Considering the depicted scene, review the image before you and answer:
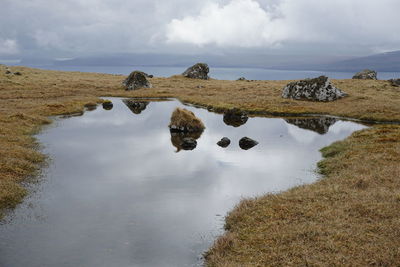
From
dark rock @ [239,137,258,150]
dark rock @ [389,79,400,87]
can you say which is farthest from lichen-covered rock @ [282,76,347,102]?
dark rock @ [239,137,258,150]

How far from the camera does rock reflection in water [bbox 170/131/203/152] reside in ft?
119

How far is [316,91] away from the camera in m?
70.8

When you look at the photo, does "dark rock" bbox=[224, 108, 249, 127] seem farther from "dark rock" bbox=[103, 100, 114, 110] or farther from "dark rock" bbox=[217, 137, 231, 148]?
"dark rock" bbox=[103, 100, 114, 110]

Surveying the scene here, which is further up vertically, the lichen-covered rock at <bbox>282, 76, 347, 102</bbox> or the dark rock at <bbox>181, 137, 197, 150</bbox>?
the lichen-covered rock at <bbox>282, 76, 347, 102</bbox>

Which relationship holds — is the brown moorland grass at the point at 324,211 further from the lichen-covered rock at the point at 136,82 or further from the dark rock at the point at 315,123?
the lichen-covered rock at the point at 136,82

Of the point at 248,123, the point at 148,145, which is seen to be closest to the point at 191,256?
the point at 148,145

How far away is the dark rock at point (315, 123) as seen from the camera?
47.2m

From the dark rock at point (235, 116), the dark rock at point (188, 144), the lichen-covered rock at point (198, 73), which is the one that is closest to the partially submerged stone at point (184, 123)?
the dark rock at point (188, 144)

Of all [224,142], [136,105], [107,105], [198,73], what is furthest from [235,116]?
[198,73]

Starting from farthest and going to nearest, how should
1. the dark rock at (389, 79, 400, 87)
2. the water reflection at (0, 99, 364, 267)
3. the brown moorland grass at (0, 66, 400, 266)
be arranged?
1. the dark rock at (389, 79, 400, 87)
2. the water reflection at (0, 99, 364, 267)
3. the brown moorland grass at (0, 66, 400, 266)

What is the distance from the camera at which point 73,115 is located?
186 feet

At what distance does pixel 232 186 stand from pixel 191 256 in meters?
9.81

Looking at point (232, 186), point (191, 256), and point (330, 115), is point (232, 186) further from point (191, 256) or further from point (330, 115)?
point (330, 115)

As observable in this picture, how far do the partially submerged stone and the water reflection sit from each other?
1.62 m
